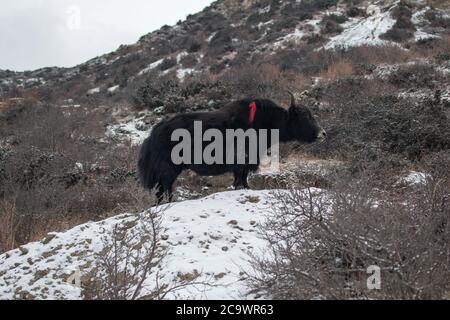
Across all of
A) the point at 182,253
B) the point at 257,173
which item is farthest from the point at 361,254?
the point at 257,173

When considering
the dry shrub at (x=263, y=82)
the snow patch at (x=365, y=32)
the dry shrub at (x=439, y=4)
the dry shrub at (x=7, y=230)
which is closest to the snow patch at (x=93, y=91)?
the dry shrub at (x=263, y=82)

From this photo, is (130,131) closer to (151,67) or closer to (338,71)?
(338,71)

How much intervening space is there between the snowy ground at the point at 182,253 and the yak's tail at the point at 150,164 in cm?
83

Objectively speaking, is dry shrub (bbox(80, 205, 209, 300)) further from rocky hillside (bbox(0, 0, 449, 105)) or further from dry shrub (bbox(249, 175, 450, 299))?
rocky hillside (bbox(0, 0, 449, 105))

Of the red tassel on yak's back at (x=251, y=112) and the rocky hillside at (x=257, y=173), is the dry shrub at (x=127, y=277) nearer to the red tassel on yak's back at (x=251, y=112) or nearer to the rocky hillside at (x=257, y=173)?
the rocky hillside at (x=257, y=173)

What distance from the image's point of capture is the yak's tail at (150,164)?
687 cm

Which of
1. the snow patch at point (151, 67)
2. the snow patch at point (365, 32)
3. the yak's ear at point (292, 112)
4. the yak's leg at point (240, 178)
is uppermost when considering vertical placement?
the snow patch at point (365, 32)

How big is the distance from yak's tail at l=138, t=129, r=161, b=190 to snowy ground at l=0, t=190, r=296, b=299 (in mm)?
835

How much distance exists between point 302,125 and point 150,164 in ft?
8.89

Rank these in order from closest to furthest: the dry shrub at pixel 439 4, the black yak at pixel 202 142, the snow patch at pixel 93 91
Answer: the black yak at pixel 202 142 → the dry shrub at pixel 439 4 → the snow patch at pixel 93 91

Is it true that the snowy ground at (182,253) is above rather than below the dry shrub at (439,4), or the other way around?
below

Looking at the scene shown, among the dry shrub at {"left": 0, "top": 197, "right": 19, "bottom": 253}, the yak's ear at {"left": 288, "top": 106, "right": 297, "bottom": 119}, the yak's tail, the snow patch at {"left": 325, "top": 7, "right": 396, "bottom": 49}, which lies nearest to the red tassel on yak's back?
the yak's ear at {"left": 288, "top": 106, "right": 297, "bottom": 119}

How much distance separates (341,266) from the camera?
3.26 m
